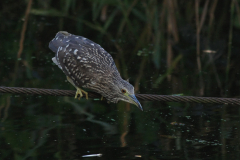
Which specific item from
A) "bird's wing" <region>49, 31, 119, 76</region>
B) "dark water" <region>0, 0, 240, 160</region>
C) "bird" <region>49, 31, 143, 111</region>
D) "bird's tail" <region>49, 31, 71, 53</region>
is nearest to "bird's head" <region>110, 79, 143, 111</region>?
"bird" <region>49, 31, 143, 111</region>

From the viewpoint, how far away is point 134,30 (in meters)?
11.2

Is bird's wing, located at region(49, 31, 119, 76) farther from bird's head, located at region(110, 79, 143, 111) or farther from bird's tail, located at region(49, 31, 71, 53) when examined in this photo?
bird's head, located at region(110, 79, 143, 111)

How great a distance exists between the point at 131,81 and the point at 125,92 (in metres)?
3.58

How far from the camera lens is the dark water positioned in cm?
576

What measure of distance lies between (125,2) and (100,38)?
51.7 inches

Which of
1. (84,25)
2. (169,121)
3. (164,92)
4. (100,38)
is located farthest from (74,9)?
(169,121)

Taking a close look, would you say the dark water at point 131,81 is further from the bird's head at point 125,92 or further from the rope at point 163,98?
the rope at point 163,98

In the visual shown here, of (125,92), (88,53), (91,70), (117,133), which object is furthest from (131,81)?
(125,92)

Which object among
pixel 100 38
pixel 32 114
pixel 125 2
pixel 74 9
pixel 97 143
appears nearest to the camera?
pixel 97 143

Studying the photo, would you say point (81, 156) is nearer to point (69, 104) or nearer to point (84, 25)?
point (69, 104)

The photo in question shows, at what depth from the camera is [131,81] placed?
799 cm

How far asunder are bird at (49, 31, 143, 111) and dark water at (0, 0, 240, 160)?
1088mm

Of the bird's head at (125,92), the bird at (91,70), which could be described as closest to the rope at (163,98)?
the bird's head at (125,92)

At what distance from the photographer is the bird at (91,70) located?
4517mm
